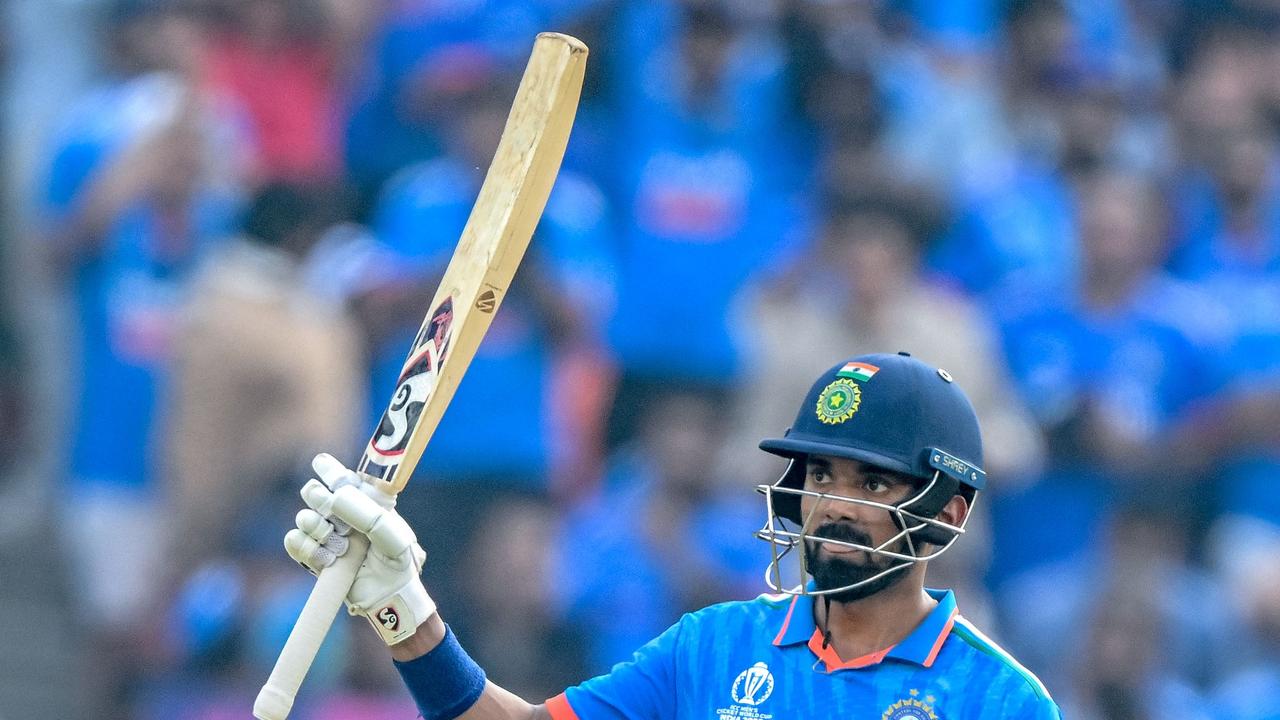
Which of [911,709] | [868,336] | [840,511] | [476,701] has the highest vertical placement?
[868,336]

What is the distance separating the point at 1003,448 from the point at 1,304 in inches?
136

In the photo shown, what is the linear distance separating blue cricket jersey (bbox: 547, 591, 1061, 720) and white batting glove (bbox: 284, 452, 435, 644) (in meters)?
0.33

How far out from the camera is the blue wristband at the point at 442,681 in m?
3.19

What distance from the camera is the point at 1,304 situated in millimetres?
6719

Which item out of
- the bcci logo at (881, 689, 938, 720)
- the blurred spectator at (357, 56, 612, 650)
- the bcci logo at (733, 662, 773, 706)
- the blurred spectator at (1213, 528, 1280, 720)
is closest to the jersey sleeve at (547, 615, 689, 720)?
the bcci logo at (733, 662, 773, 706)

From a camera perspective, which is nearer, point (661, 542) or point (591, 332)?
point (661, 542)

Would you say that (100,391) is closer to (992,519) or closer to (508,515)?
(508,515)

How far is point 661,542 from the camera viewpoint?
676 centimetres

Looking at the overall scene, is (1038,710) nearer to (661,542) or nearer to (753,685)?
(753,685)

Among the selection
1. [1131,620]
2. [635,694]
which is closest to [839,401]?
[635,694]

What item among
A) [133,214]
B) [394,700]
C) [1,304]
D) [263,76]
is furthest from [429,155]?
[394,700]

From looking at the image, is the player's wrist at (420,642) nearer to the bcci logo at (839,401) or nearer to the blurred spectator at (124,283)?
the bcci logo at (839,401)

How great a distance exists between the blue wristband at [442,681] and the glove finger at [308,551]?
8.9 inches

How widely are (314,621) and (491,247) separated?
2.26 feet
